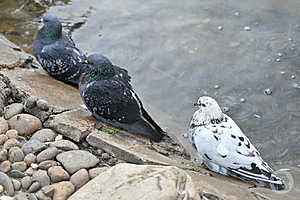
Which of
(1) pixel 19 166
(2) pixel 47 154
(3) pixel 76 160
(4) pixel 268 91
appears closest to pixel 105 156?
(3) pixel 76 160

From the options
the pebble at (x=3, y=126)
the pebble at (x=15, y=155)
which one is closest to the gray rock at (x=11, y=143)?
the pebble at (x=15, y=155)

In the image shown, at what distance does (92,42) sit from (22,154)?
435cm

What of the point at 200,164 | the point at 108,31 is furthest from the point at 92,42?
the point at 200,164

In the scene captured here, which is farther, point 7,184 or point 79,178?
point 79,178

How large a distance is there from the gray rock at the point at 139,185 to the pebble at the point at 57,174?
0.36m

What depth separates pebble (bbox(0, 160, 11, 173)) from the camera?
3.61 meters

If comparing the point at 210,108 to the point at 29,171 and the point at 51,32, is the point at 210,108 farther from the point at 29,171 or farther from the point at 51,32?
the point at 51,32

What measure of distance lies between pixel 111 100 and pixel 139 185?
1844 millimetres

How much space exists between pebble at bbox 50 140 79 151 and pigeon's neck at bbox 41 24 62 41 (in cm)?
262

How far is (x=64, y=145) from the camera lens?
13.0 feet

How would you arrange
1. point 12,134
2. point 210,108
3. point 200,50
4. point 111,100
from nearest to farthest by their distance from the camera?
point 12,134
point 210,108
point 111,100
point 200,50

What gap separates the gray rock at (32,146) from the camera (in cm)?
385

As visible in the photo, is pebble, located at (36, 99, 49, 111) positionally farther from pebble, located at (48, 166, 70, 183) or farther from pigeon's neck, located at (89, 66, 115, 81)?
pebble, located at (48, 166, 70, 183)

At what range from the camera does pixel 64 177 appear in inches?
141
